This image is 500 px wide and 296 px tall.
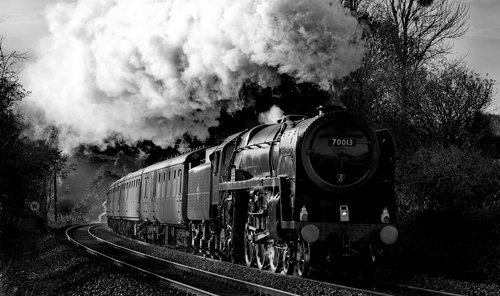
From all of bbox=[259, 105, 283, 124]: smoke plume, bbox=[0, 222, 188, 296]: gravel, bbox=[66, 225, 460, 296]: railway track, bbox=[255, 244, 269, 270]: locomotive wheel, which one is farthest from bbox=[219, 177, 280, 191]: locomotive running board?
bbox=[259, 105, 283, 124]: smoke plume

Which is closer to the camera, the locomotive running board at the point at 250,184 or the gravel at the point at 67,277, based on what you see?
the gravel at the point at 67,277

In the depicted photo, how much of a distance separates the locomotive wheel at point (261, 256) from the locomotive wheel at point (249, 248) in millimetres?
197

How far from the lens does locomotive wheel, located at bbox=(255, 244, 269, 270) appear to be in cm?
1506

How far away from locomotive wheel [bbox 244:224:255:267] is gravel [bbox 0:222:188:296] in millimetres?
2502

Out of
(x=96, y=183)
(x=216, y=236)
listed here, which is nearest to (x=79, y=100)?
(x=216, y=236)

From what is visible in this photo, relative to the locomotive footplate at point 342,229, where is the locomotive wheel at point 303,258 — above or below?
below

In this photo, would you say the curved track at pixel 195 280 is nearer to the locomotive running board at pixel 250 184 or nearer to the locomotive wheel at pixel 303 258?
the locomotive wheel at pixel 303 258

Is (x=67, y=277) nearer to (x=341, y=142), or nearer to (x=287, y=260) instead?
(x=287, y=260)

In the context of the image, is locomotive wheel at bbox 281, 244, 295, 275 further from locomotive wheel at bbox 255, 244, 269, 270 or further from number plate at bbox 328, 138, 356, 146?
number plate at bbox 328, 138, 356, 146

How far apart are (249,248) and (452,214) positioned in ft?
16.8

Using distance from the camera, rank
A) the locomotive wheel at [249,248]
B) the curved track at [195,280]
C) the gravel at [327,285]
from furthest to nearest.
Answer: the locomotive wheel at [249,248]
the curved track at [195,280]
the gravel at [327,285]

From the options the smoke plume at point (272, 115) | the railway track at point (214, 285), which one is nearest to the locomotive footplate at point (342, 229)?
the railway track at point (214, 285)

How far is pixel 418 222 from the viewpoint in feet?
56.7

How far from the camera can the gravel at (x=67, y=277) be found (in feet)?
42.5
